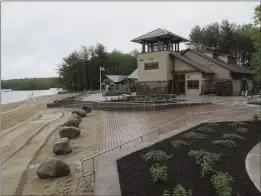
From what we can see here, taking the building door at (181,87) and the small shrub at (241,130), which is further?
the building door at (181,87)

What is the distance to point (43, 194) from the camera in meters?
6.19

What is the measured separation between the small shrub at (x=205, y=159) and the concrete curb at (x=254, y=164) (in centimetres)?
87

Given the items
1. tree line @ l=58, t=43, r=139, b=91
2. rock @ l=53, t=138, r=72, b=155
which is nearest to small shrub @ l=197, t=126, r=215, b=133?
rock @ l=53, t=138, r=72, b=155

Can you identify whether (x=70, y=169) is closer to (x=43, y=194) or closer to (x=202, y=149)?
(x=43, y=194)

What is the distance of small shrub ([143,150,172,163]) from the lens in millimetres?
7312

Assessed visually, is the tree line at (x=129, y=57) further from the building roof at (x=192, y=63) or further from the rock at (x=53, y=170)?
the rock at (x=53, y=170)

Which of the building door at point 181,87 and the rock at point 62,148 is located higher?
the building door at point 181,87

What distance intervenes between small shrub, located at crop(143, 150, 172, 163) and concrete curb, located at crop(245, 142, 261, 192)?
2147mm

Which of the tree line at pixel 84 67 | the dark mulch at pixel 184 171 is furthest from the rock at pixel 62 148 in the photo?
the tree line at pixel 84 67

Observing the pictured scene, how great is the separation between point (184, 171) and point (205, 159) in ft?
2.70

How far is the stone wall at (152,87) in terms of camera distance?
117ft

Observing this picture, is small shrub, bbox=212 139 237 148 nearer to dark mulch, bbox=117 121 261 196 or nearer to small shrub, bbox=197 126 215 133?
dark mulch, bbox=117 121 261 196

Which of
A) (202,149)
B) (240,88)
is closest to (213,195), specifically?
(202,149)

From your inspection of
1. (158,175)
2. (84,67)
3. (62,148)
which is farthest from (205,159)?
(84,67)
